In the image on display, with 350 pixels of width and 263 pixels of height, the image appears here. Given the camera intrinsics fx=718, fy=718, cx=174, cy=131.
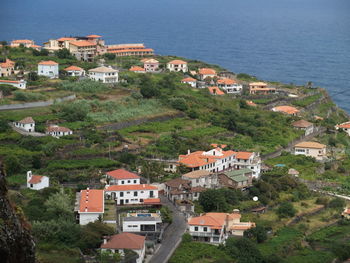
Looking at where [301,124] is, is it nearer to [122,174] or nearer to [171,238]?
[122,174]

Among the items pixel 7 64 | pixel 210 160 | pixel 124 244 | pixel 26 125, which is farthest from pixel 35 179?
pixel 7 64

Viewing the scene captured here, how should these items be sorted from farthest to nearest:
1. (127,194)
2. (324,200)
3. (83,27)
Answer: (83,27), (324,200), (127,194)

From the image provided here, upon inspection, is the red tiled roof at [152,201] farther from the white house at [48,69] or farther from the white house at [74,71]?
the white house at [74,71]

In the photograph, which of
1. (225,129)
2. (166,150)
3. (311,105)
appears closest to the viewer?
(166,150)

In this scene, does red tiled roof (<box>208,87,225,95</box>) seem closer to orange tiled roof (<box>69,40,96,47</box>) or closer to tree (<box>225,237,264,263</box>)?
orange tiled roof (<box>69,40,96,47</box>)

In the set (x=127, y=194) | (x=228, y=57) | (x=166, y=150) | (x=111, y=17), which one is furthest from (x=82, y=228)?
(x=111, y=17)

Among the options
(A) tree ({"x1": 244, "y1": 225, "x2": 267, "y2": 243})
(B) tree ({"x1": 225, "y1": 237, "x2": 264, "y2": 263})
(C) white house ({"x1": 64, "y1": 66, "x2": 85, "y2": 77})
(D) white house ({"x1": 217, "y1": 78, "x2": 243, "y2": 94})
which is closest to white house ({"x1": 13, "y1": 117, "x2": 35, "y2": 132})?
(C) white house ({"x1": 64, "y1": 66, "x2": 85, "y2": 77})

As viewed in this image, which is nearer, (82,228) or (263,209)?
(82,228)

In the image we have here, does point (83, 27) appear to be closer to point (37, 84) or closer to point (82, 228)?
point (37, 84)
